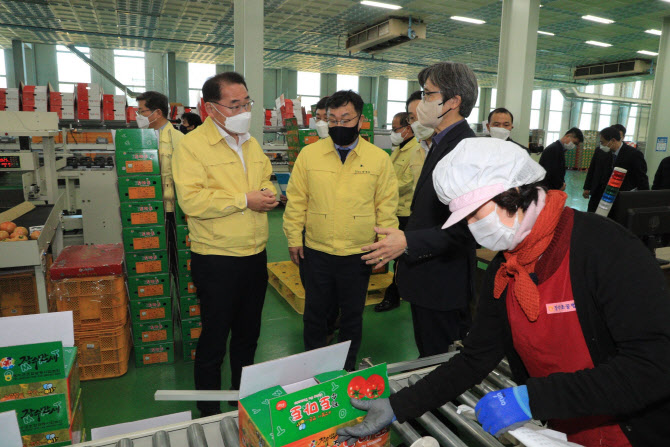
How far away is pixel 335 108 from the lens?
2.60 metres

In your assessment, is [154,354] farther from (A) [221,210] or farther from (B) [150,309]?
(A) [221,210]

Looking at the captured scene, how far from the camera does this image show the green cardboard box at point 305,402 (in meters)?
0.98

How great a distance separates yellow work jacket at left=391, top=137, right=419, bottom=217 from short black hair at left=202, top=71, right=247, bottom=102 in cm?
195

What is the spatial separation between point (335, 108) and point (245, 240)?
0.95 meters

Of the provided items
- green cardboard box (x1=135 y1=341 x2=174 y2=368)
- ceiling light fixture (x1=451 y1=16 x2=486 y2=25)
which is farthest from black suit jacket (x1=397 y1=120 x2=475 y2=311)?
ceiling light fixture (x1=451 y1=16 x2=486 y2=25)

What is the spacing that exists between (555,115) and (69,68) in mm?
23150

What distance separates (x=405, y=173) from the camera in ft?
12.8

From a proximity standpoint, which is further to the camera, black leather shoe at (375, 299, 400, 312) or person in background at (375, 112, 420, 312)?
black leather shoe at (375, 299, 400, 312)

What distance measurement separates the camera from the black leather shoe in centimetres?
416

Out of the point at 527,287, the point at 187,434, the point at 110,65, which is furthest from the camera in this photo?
the point at 110,65

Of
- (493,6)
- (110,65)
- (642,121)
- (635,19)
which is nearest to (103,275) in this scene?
(493,6)

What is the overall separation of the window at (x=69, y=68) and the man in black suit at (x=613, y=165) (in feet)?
52.6

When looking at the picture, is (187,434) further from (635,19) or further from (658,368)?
(635,19)

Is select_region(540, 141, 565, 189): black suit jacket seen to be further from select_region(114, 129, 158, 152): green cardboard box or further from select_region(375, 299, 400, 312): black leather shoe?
select_region(114, 129, 158, 152): green cardboard box
